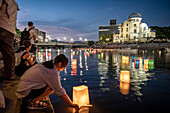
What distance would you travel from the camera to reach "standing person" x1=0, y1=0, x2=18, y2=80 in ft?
12.9

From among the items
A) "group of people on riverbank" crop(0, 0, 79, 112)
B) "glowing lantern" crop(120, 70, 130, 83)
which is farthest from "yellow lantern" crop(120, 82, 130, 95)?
"group of people on riverbank" crop(0, 0, 79, 112)

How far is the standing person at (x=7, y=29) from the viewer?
394 centimetres

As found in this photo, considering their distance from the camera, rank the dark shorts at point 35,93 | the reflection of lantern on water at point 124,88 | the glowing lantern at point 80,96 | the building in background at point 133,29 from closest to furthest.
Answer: the dark shorts at point 35,93 < the glowing lantern at point 80,96 < the reflection of lantern on water at point 124,88 < the building in background at point 133,29

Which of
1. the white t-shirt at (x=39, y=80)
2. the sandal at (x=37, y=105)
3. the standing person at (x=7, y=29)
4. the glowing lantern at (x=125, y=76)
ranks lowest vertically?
the sandal at (x=37, y=105)

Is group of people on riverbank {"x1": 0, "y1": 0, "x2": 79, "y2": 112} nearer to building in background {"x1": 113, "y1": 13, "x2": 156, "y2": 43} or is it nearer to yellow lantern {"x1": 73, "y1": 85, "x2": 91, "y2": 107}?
yellow lantern {"x1": 73, "y1": 85, "x2": 91, "y2": 107}

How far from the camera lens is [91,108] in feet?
12.8

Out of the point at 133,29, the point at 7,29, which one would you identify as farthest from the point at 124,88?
the point at 133,29

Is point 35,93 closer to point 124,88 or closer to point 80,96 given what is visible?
point 80,96

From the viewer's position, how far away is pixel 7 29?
13.2ft

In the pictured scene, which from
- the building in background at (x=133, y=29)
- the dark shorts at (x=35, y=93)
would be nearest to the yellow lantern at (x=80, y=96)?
the dark shorts at (x=35, y=93)

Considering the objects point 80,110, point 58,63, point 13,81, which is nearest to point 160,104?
point 80,110

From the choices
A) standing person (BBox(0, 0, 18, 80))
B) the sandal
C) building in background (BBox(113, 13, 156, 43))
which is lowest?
the sandal

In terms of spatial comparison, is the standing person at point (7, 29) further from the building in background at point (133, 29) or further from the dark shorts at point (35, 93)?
the building in background at point (133, 29)

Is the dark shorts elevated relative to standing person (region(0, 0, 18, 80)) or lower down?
A: lower down
